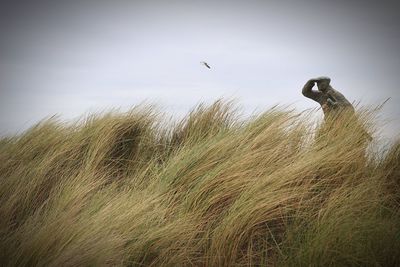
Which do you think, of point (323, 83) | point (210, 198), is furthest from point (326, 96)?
point (210, 198)

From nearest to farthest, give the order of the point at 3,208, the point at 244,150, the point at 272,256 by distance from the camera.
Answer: the point at 272,256 < the point at 3,208 < the point at 244,150

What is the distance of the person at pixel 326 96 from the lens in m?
3.82

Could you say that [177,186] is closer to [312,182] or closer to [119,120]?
[312,182]

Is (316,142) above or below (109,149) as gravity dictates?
below

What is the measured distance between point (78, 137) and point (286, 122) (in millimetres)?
2366

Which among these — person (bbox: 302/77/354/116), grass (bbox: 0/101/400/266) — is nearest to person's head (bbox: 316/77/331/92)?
person (bbox: 302/77/354/116)

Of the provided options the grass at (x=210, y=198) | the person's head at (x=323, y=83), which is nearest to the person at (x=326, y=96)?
the person's head at (x=323, y=83)

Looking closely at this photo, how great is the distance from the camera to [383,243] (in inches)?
77.4

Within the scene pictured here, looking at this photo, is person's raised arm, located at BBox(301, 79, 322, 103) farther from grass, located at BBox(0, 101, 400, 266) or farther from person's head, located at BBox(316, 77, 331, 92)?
grass, located at BBox(0, 101, 400, 266)

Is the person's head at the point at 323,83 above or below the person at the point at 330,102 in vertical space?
above

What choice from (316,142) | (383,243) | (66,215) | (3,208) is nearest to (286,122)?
(316,142)

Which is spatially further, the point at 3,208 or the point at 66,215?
the point at 3,208

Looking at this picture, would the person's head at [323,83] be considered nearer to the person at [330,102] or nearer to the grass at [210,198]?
the person at [330,102]

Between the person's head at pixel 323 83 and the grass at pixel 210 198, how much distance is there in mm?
605
